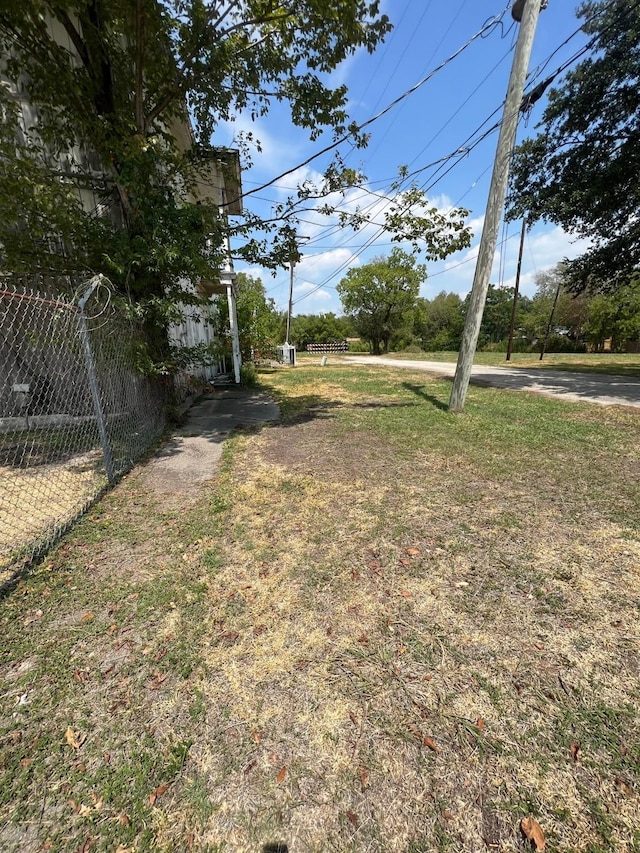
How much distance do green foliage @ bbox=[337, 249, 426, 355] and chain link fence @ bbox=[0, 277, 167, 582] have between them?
29.6 m

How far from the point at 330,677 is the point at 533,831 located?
839 mm

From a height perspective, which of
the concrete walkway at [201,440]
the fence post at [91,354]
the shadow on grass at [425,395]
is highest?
the fence post at [91,354]

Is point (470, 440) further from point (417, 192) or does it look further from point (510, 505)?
point (417, 192)

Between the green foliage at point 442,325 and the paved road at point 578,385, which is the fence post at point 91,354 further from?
the green foliage at point 442,325

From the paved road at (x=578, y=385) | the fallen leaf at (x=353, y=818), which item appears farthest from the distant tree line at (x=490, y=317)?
the fallen leaf at (x=353, y=818)

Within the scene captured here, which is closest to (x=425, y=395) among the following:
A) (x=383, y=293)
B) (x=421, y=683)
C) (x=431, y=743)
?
(x=421, y=683)

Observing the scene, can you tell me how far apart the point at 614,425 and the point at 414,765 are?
650 centimetres

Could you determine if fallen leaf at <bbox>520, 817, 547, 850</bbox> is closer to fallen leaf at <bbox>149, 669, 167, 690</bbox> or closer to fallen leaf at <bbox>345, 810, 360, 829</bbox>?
fallen leaf at <bbox>345, 810, 360, 829</bbox>

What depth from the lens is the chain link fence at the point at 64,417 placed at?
3.11 metres

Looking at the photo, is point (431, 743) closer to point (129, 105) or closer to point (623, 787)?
point (623, 787)

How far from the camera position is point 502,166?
550cm

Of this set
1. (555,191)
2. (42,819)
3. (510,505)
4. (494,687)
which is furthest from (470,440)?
(555,191)

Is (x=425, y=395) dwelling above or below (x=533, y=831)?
above

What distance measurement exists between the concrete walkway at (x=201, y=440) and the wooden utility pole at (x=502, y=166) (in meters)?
4.04
